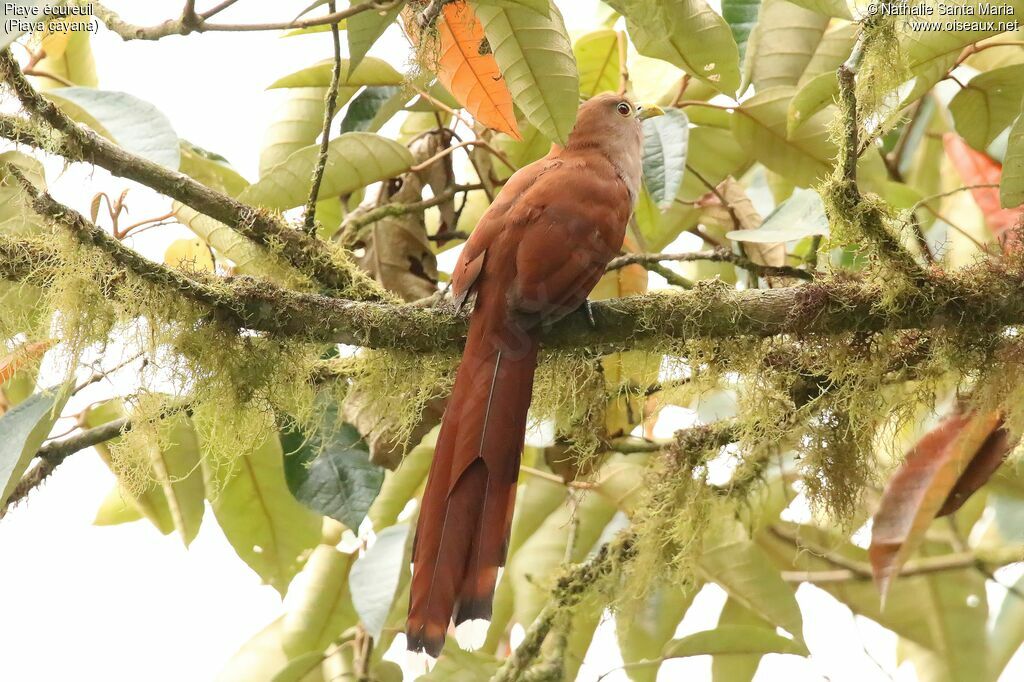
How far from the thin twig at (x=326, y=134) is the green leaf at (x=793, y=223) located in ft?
2.54

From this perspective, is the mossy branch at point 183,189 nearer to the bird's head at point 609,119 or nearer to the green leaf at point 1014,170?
the bird's head at point 609,119

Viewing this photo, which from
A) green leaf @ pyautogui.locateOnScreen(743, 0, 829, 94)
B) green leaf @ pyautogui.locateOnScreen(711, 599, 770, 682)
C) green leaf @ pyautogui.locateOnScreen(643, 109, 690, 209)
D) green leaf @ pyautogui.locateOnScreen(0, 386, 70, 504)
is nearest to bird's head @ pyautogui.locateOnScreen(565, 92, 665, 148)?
green leaf @ pyautogui.locateOnScreen(643, 109, 690, 209)

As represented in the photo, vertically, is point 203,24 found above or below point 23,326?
above

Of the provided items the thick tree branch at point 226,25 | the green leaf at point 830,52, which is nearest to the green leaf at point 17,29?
the thick tree branch at point 226,25

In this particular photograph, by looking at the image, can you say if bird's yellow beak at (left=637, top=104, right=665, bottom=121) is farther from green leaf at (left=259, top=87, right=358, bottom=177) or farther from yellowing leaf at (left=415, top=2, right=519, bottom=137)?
green leaf at (left=259, top=87, right=358, bottom=177)

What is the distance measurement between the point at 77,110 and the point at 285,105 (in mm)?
473

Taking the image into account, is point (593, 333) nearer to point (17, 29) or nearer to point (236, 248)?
point (236, 248)

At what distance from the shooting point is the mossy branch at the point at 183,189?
1.52 m

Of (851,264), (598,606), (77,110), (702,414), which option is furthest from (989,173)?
(77,110)

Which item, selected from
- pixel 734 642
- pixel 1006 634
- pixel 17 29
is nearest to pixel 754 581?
pixel 734 642

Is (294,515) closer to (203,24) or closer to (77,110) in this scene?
(77,110)

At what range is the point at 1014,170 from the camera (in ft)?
5.06

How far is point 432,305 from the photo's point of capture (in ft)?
A: 6.10

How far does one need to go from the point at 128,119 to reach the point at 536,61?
805mm
